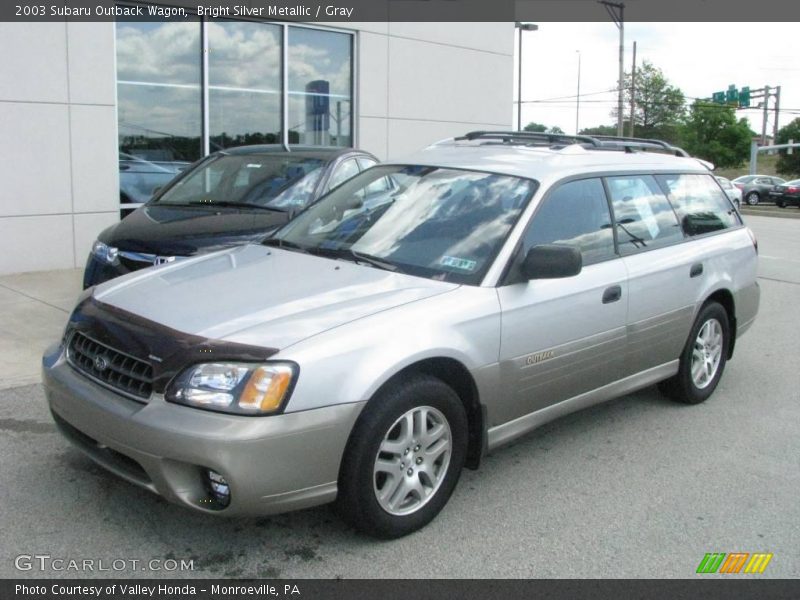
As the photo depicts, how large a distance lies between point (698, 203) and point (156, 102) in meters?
7.95

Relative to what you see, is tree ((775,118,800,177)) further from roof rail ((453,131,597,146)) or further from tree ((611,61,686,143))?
roof rail ((453,131,597,146))

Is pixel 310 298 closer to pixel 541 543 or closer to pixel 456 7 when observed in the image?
pixel 541 543

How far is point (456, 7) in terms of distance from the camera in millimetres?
14641

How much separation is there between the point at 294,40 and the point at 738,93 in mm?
52911

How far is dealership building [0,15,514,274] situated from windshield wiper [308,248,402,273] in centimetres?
669

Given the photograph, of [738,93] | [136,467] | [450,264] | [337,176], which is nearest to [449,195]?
[450,264]

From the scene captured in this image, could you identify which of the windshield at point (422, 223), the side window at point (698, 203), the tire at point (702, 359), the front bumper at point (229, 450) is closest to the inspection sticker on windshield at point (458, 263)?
Answer: the windshield at point (422, 223)

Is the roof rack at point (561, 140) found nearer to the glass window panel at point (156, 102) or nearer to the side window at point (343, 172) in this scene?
the side window at point (343, 172)

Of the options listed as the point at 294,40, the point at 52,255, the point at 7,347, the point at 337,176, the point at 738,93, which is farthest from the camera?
the point at 738,93

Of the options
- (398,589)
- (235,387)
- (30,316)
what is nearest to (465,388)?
(398,589)

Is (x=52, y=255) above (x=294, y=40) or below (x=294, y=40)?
below

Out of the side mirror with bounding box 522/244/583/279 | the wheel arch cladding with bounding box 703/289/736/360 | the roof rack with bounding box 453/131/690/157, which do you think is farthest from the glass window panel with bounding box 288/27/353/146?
the side mirror with bounding box 522/244/583/279

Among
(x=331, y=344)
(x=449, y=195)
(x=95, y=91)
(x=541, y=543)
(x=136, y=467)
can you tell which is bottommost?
(x=541, y=543)

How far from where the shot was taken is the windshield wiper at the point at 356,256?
419cm
